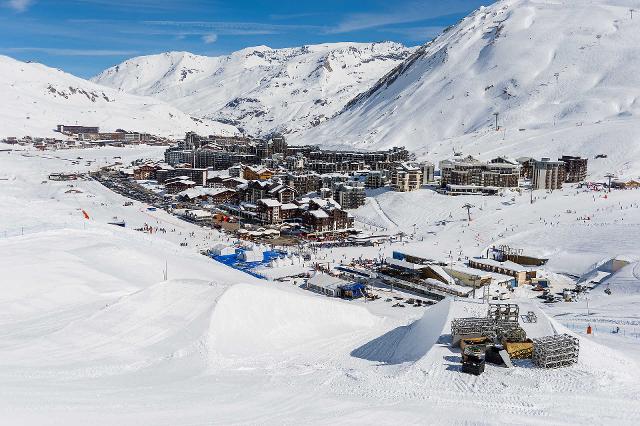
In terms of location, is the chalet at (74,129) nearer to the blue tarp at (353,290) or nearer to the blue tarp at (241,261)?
the blue tarp at (241,261)

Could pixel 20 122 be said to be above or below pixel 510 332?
above

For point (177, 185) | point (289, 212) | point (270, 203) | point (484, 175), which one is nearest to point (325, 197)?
point (289, 212)

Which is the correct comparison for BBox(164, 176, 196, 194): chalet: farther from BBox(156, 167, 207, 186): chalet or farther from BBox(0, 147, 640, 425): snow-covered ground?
BBox(0, 147, 640, 425): snow-covered ground

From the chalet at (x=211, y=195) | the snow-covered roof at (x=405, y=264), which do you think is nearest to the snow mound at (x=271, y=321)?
the snow-covered roof at (x=405, y=264)

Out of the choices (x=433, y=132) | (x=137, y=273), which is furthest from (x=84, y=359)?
(x=433, y=132)

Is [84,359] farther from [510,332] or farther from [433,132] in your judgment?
[433,132]

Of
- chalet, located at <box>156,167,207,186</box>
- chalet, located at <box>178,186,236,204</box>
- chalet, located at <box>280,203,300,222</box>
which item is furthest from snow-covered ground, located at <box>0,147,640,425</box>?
chalet, located at <box>156,167,207,186</box>
